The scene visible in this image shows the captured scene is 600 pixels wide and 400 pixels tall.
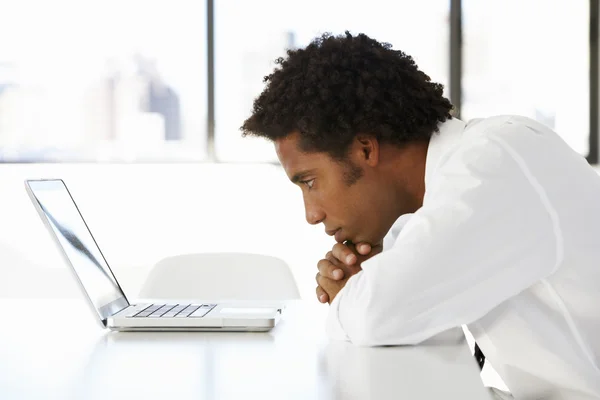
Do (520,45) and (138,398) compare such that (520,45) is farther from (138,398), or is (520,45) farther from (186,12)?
(138,398)

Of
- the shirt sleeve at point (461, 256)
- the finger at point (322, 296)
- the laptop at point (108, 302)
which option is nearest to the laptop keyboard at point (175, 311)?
the laptop at point (108, 302)

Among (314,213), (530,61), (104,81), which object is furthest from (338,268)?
(530,61)

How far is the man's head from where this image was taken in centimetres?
146

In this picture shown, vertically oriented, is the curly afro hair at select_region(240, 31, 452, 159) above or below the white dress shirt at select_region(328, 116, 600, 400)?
above

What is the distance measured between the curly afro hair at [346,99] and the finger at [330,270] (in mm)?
209

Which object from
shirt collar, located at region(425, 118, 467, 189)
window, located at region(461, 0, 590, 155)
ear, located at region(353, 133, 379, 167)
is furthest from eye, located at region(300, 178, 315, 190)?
window, located at region(461, 0, 590, 155)

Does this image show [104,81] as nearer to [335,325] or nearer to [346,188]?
[346,188]

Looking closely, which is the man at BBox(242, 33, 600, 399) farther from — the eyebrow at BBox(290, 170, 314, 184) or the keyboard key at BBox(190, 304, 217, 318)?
the keyboard key at BBox(190, 304, 217, 318)

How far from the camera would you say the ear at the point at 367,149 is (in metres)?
1.48

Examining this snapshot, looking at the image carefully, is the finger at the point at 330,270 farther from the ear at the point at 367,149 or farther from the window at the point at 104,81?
the window at the point at 104,81

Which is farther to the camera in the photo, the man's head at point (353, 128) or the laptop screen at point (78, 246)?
the man's head at point (353, 128)

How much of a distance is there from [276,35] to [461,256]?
335 cm

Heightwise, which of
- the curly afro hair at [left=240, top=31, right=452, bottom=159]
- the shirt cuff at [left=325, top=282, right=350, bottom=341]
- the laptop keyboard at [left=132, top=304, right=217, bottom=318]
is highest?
the curly afro hair at [left=240, top=31, right=452, bottom=159]

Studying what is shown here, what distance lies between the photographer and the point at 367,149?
1.50 m
